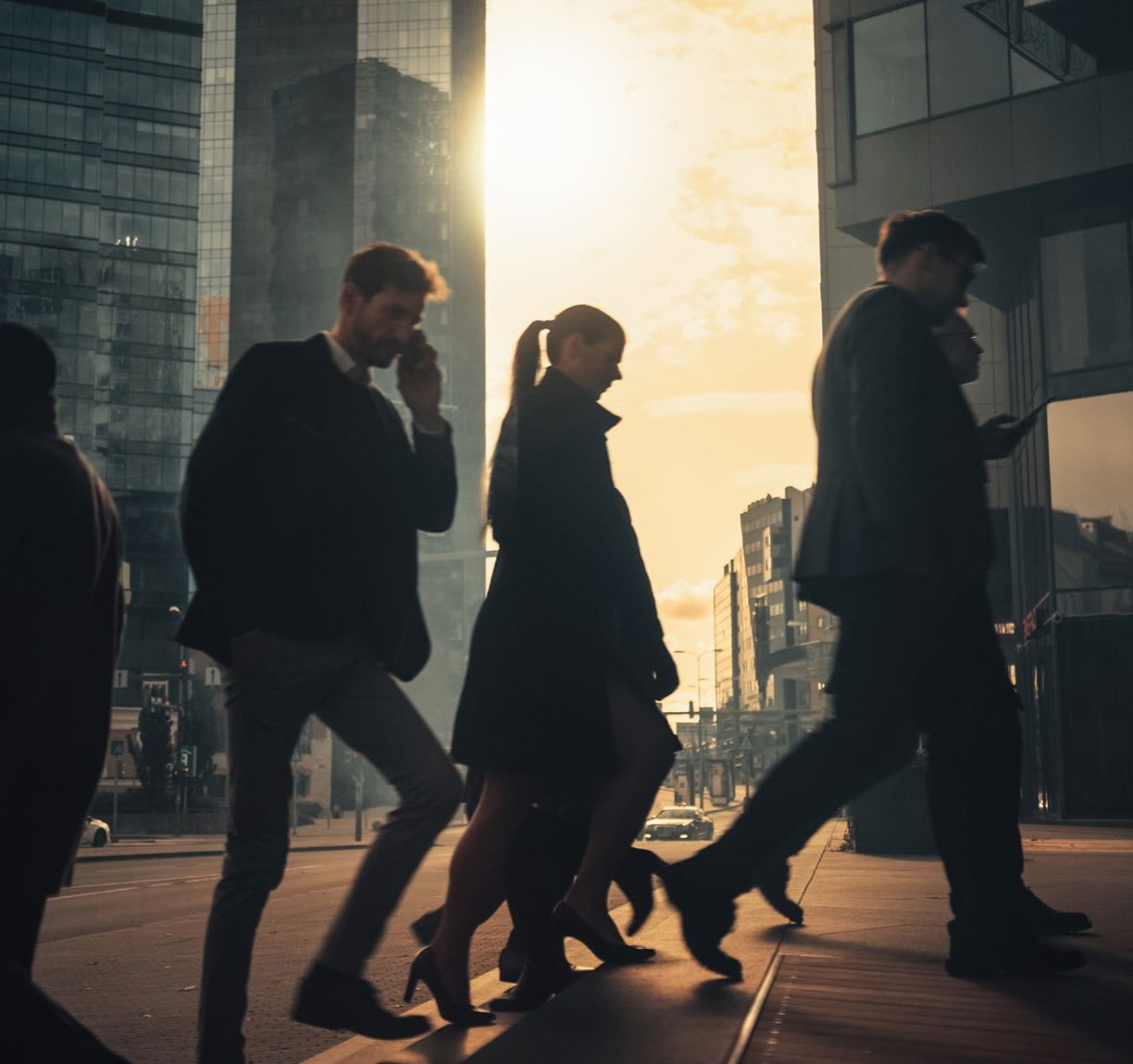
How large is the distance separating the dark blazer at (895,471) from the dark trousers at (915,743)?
0.08 metres

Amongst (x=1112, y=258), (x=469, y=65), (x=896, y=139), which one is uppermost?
(x=469, y=65)

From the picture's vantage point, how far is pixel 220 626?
10.3 ft

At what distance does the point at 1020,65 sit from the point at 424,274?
25395 millimetres

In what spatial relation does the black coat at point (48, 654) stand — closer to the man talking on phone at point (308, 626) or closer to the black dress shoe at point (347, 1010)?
the man talking on phone at point (308, 626)

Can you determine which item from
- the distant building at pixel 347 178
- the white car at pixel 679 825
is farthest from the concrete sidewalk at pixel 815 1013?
the distant building at pixel 347 178

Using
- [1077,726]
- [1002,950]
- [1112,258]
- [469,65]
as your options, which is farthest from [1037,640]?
[469,65]

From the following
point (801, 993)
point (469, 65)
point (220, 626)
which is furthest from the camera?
point (469, 65)

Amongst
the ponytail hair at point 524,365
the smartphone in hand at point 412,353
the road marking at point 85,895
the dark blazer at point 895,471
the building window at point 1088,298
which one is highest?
the building window at point 1088,298

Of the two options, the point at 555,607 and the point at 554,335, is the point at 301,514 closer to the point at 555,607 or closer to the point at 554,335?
the point at 555,607

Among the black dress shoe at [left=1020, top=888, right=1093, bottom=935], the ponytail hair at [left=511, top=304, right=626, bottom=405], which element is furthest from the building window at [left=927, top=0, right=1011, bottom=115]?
the ponytail hair at [left=511, top=304, right=626, bottom=405]

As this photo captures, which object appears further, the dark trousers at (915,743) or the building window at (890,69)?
the building window at (890,69)

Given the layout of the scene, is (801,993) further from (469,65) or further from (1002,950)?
(469,65)

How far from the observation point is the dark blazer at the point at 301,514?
3164 millimetres

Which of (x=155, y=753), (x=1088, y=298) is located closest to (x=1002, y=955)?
(x=1088, y=298)
